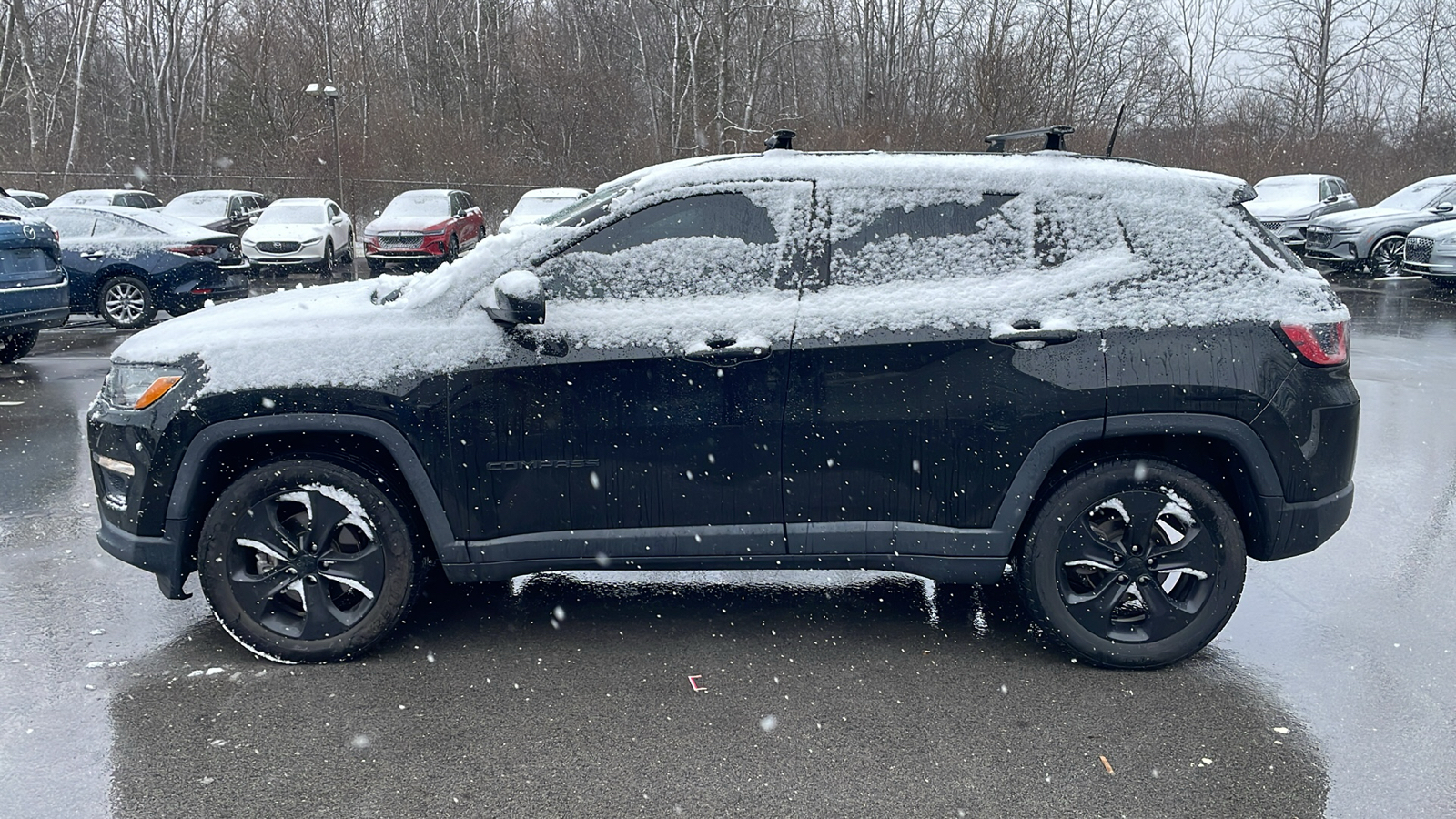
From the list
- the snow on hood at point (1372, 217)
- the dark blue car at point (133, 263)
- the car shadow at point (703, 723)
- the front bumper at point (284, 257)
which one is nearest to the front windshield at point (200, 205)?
the front bumper at point (284, 257)

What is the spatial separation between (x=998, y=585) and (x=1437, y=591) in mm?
1852

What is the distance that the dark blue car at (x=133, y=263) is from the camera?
44.8 ft

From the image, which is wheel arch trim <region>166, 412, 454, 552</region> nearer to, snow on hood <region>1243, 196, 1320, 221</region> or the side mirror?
the side mirror

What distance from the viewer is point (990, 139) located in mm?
4820

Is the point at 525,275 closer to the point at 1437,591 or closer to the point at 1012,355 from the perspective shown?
the point at 1012,355

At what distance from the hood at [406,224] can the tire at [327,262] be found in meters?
1.11

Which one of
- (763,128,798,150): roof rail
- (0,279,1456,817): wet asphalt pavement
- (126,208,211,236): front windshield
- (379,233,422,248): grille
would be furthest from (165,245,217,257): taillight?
(763,128,798,150): roof rail

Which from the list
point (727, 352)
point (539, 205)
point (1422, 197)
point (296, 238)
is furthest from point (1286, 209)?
point (727, 352)

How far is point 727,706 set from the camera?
366 centimetres

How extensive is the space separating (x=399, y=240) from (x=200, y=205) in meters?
5.52

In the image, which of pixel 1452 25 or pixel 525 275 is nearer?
pixel 525 275

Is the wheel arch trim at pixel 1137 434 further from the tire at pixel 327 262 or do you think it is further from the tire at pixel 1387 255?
the tire at pixel 327 262

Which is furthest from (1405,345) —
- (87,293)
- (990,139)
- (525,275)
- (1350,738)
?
(87,293)

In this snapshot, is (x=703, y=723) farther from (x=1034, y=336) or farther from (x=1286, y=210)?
(x=1286, y=210)
